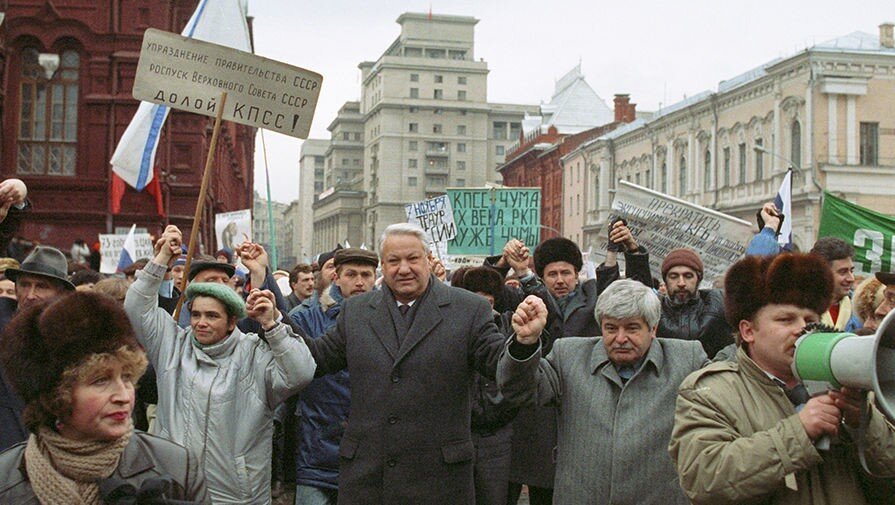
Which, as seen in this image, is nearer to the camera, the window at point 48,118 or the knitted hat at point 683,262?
the knitted hat at point 683,262

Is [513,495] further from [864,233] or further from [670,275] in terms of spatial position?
[864,233]

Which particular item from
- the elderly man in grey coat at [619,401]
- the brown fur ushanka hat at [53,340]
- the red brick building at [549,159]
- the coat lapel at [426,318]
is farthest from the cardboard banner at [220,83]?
the red brick building at [549,159]

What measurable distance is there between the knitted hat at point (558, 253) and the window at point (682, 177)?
155ft

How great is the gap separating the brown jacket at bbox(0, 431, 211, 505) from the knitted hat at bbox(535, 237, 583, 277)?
165 inches

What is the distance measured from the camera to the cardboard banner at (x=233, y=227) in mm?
16727

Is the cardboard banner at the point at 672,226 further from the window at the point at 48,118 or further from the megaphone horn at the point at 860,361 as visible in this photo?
the window at the point at 48,118

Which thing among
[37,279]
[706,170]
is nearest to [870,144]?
[706,170]

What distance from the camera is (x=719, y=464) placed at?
3.30 m

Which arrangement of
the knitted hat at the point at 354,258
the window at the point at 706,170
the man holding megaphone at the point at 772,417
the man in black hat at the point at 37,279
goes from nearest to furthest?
the man holding megaphone at the point at 772,417
the man in black hat at the point at 37,279
the knitted hat at the point at 354,258
the window at the point at 706,170

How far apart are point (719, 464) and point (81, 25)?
78.1 ft

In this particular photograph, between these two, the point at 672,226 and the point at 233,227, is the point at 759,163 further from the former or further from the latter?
the point at 672,226

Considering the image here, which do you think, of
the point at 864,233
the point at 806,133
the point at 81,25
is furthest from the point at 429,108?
the point at 864,233

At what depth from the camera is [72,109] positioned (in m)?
24.8

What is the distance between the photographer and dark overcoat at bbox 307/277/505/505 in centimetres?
499
